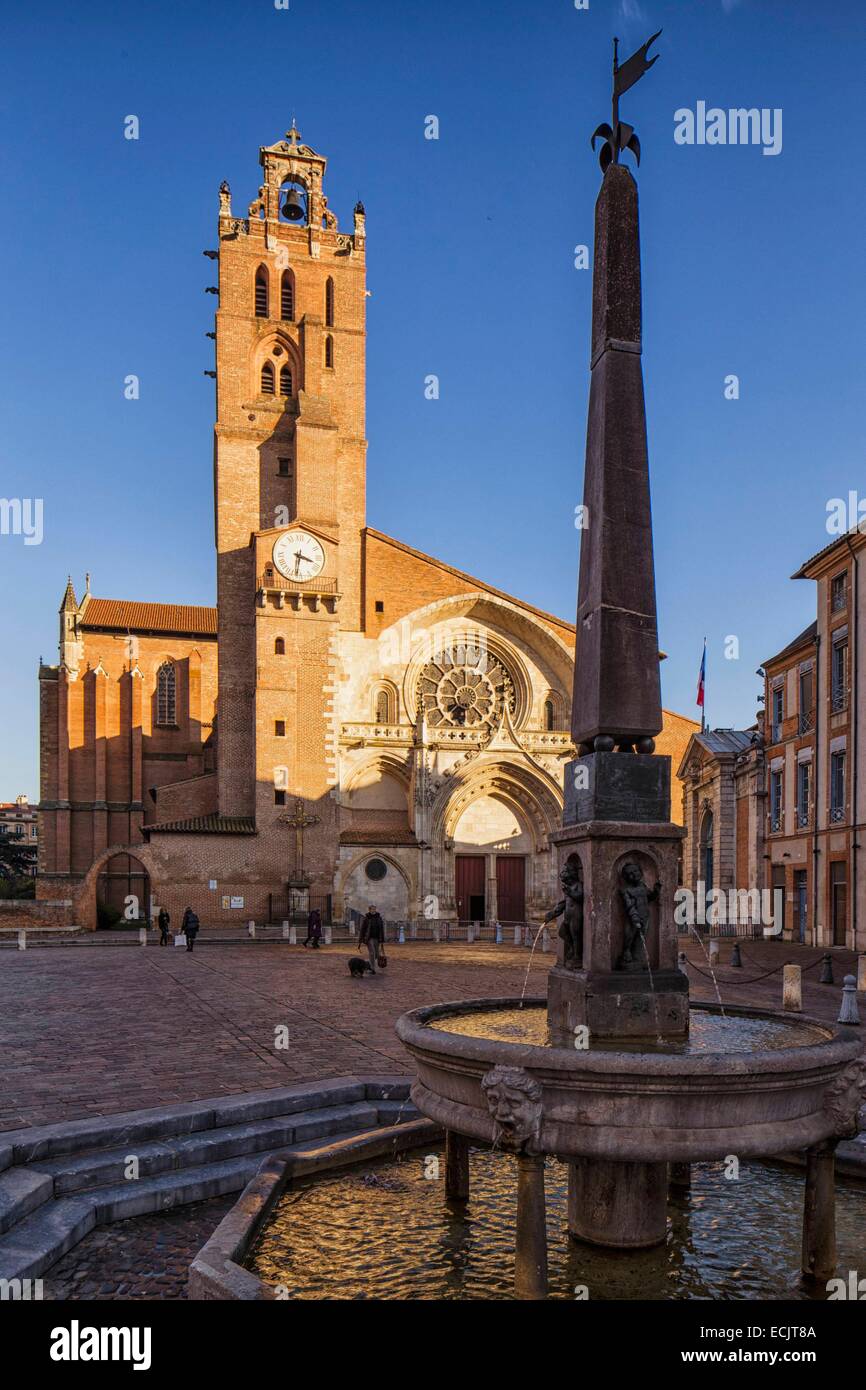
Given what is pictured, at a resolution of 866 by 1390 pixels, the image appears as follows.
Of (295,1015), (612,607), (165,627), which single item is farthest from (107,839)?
(612,607)

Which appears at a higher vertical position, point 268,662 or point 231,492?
point 231,492

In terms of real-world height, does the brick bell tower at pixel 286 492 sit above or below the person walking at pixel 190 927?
above

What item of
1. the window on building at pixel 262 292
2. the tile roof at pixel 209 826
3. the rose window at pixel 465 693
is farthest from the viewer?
the window on building at pixel 262 292

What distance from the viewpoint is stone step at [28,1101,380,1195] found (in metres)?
6.88

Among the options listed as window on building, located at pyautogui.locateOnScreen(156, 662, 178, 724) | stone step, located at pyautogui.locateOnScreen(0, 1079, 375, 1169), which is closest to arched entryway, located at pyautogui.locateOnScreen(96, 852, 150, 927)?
window on building, located at pyautogui.locateOnScreen(156, 662, 178, 724)

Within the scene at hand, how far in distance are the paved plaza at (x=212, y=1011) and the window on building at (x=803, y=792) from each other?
4.29 m

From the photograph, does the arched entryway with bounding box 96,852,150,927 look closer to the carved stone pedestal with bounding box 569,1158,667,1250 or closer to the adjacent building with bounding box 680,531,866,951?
the adjacent building with bounding box 680,531,866,951

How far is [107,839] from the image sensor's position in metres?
49.3

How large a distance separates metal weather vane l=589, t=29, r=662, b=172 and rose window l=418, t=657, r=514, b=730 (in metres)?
35.5

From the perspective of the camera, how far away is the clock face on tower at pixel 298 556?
39750 mm

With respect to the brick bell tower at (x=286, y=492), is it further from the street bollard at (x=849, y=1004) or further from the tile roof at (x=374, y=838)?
the street bollard at (x=849, y=1004)

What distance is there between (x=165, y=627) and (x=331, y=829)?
22.5 meters

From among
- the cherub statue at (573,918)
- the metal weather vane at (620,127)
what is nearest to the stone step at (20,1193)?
the cherub statue at (573,918)
